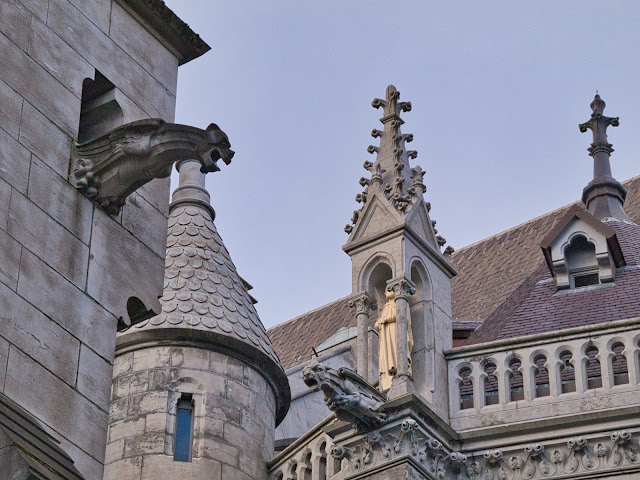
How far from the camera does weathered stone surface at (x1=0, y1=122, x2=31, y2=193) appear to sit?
1021 cm

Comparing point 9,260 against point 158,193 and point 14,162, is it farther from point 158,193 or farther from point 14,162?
point 158,193

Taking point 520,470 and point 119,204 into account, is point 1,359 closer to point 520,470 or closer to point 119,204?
point 119,204

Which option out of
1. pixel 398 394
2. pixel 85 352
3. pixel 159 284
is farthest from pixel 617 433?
pixel 85 352

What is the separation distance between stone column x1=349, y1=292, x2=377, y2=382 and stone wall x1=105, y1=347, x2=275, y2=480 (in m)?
1.96

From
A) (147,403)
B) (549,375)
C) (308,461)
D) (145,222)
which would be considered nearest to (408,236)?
(549,375)

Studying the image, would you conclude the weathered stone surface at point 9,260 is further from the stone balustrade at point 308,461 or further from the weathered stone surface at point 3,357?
the stone balustrade at point 308,461

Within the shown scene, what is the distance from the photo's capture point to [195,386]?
19.1 metres

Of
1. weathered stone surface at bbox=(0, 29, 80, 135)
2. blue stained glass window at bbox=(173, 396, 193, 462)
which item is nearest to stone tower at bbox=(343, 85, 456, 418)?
blue stained glass window at bbox=(173, 396, 193, 462)

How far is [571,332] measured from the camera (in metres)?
17.2

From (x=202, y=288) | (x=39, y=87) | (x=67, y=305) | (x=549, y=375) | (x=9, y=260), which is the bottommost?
(x=67, y=305)

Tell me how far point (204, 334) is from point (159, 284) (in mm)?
8075

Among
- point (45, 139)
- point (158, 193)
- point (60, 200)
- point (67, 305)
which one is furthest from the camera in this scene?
point (158, 193)

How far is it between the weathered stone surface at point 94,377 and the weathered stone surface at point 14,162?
1.11 m

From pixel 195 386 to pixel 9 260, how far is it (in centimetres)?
931
